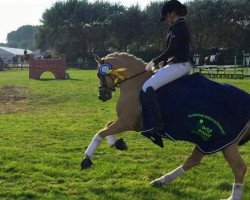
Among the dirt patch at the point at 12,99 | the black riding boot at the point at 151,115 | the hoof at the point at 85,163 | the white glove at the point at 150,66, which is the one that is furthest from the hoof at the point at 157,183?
the dirt patch at the point at 12,99

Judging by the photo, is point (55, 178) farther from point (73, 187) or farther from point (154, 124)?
point (154, 124)

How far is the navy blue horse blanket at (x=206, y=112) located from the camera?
6305mm

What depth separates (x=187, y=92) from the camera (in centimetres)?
648

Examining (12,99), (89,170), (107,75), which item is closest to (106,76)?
(107,75)

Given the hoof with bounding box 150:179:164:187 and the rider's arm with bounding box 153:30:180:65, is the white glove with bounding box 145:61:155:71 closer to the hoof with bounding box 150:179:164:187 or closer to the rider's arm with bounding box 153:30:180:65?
the rider's arm with bounding box 153:30:180:65

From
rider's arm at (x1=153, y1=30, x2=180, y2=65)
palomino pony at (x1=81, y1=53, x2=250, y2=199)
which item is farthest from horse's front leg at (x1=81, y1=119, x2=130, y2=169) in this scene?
rider's arm at (x1=153, y1=30, x2=180, y2=65)

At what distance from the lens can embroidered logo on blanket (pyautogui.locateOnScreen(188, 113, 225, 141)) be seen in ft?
20.7

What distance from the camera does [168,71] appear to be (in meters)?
6.73

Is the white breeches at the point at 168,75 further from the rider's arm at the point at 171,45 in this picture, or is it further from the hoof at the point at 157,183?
the hoof at the point at 157,183

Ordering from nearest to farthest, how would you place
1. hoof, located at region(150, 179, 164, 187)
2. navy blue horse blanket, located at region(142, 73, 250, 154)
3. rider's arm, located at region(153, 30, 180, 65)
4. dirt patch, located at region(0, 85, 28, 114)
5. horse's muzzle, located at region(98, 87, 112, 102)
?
navy blue horse blanket, located at region(142, 73, 250, 154), rider's arm, located at region(153, 30, 180, 65), hoof, located at region(150, 179, 164, 187), horse's muzzle, located at region(98, 87, 112, 102), dirt patch, located at region(0, 85, 28, 114)

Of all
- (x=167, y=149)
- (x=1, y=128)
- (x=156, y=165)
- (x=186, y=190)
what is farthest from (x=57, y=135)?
(x=186, y=190)

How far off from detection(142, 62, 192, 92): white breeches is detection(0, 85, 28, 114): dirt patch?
10952mm

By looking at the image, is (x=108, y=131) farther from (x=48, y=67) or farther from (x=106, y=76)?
(x=48, y=67)

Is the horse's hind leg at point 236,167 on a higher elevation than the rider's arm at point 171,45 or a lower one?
lower
